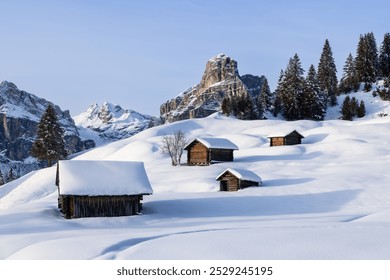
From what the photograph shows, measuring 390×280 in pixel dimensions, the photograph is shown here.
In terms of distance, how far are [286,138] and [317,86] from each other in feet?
101

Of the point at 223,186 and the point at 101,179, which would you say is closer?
the point at 101,179

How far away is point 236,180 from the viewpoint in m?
45.6

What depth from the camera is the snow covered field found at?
13492 mm

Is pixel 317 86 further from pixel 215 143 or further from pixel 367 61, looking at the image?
pixel 215 143

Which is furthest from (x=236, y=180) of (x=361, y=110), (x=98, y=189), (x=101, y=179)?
(x=361, y=110)

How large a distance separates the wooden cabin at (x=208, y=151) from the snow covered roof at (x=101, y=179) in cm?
2453

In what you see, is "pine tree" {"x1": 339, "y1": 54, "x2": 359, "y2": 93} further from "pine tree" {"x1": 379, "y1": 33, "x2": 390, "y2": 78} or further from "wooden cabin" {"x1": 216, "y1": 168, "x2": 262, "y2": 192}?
"wooden cabin" {"x1": 216, "y1": 168, "x2": 262, "y2": 192}

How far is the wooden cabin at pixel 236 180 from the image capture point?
4512 cm

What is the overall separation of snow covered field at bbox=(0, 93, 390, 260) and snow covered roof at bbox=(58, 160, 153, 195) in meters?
2.10

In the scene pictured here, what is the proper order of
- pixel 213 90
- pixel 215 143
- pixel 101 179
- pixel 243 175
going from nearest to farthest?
pixel 101 179 < pixel 243 175 < pixel 215 143 < pixel 213 90

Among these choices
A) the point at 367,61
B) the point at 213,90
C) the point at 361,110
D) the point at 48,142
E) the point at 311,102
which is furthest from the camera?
the point at 213,90

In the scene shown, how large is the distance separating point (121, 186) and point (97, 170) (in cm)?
236

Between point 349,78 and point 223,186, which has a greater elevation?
point 349,78

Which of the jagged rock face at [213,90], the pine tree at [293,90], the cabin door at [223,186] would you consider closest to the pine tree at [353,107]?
the pine tree at [293,90]
